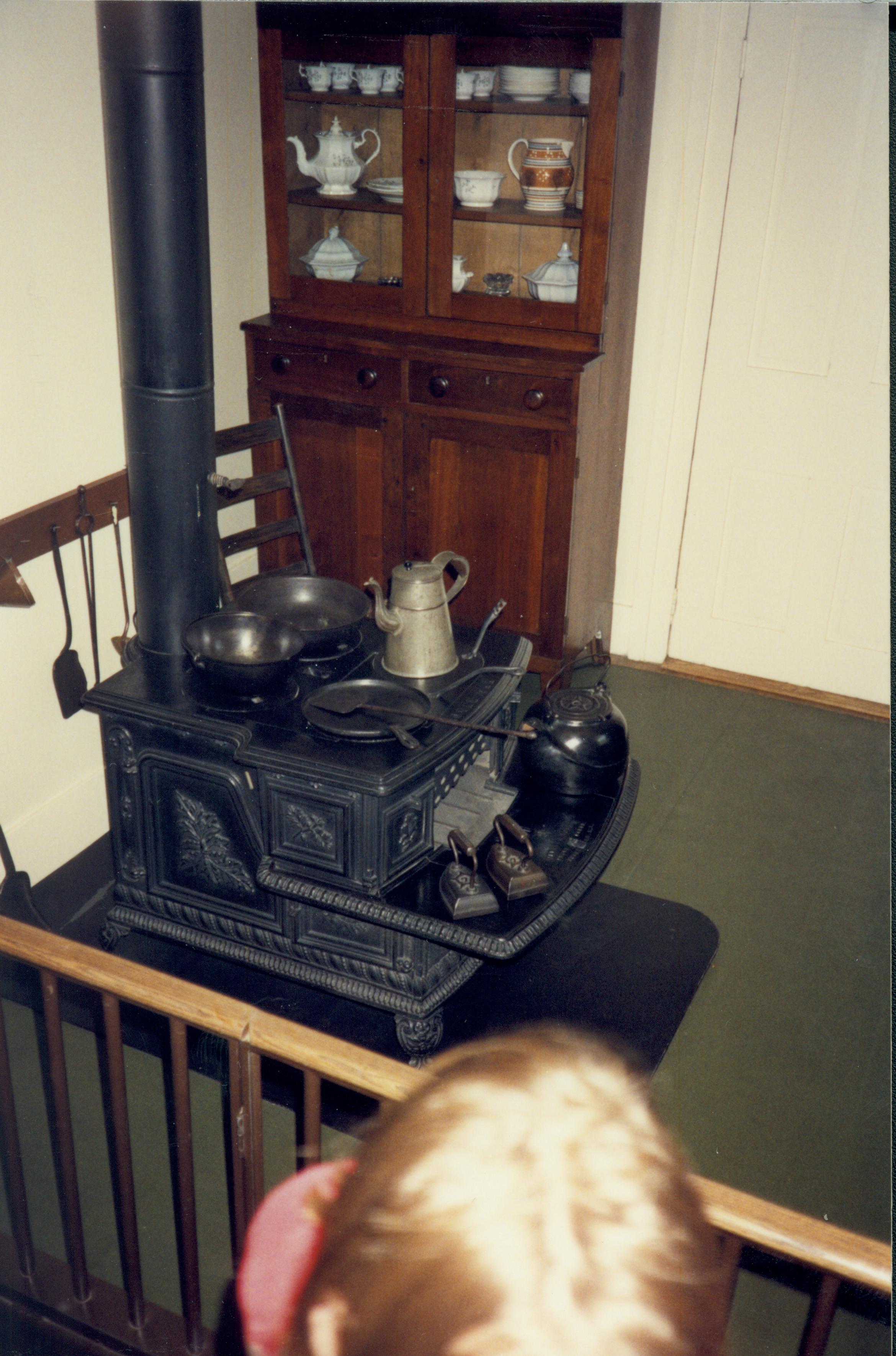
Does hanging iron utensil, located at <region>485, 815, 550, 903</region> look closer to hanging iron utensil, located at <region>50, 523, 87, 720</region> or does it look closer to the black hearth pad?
the black hearth pad

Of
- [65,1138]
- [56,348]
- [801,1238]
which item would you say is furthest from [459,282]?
[801,1238]

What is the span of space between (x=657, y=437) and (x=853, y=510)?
2.12 ft

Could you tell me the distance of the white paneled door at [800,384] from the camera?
10.3 feet

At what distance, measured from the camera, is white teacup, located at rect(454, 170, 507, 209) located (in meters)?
3.23

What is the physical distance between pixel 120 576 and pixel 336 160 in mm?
1438

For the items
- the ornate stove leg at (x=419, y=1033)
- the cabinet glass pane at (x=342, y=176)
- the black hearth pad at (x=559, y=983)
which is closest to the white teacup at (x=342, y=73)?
the cabinet glass pane at (x=342, y=176)

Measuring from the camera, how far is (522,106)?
314 cm

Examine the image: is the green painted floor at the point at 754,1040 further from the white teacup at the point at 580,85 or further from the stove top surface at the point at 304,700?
the white teacup at the point at 580,85

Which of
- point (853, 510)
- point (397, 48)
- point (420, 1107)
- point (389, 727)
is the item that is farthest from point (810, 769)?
point (420, 1107)

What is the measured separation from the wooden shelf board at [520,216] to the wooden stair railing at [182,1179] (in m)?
2.53

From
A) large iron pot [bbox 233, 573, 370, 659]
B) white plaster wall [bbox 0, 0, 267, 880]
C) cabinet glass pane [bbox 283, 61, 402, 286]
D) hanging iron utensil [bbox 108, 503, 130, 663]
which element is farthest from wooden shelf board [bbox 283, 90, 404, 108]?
large iron pot [bbox 233, 573, 370, 659]

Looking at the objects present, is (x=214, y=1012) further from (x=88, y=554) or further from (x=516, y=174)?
(x=516, y=174)

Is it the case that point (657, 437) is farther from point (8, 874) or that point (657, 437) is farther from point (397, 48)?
point (8, 874)

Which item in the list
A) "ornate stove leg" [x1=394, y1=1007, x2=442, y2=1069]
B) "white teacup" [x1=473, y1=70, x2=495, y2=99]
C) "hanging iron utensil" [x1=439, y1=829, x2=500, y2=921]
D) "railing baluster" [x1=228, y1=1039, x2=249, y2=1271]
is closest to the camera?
"railing baluster" [x1=228, y1=1039, x2=249, y2=1271]
